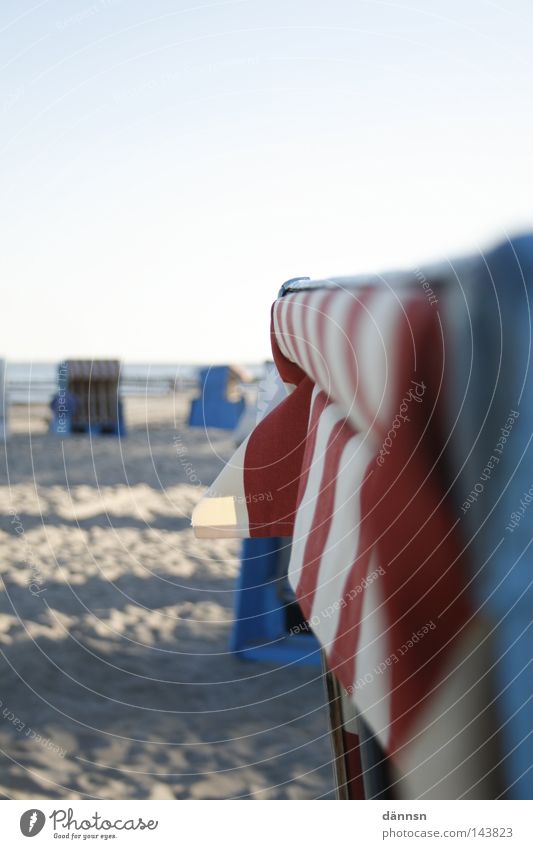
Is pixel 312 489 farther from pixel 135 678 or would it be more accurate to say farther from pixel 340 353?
pixel 135 678

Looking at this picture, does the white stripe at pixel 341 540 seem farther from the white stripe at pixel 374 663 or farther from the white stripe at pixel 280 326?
the white stripe at pixel 280 326

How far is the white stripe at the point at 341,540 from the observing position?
70 cm

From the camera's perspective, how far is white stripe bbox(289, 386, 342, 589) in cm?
87

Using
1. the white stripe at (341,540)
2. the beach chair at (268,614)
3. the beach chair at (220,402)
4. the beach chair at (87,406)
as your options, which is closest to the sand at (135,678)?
the beach chair at (268,614)

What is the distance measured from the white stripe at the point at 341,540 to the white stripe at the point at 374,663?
0.06 metres

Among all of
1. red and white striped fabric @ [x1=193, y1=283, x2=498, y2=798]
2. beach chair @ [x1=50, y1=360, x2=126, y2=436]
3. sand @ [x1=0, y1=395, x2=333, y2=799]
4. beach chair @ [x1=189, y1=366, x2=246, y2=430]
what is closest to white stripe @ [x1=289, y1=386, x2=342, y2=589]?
red and white striped fabric @ [x1=193, y1=283, x2=498, y2=798]

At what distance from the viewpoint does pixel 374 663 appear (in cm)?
63

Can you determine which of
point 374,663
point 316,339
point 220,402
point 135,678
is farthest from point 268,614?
point 220,402

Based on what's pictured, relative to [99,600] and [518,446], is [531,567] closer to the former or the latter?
[518,446]

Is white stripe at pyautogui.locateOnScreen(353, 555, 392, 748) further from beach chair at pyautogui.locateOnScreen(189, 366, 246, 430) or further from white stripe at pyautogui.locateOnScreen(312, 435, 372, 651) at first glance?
beach chair at pyautogui.locateOnScreen(189, 366, 246, 430)

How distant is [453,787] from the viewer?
2.01 feet

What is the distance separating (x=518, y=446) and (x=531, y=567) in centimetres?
8

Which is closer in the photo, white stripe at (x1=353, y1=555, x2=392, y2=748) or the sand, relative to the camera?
white stripe at (x1=353, y1=555, x2=392, y2=748)

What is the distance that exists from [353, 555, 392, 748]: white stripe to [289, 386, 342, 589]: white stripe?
0.77 feet
